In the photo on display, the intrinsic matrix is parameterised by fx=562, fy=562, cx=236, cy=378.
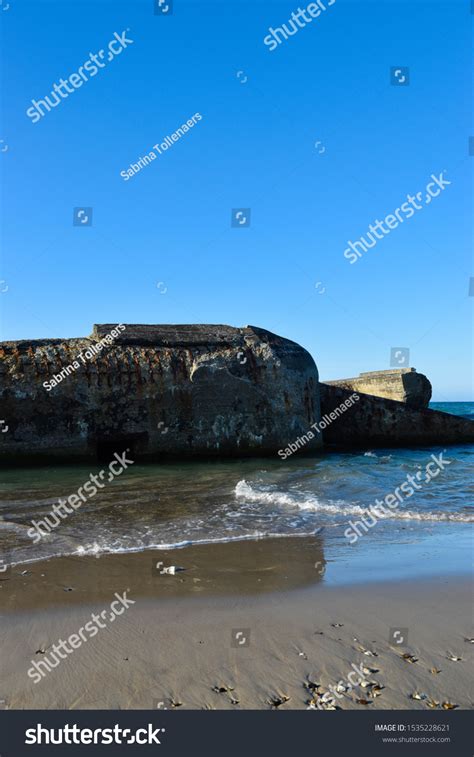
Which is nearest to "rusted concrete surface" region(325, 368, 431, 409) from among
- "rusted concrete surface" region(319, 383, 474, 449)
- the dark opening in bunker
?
"rusted concrete surface" region(319, 383, 474, 449)

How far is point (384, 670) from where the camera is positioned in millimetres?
2613

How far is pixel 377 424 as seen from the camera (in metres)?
13.6

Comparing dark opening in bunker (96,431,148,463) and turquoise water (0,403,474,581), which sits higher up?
dark opening in bunker (96,431,148,463)

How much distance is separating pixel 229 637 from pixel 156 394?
767 centimetres

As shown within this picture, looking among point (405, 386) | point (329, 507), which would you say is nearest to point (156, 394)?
point (329, 507)

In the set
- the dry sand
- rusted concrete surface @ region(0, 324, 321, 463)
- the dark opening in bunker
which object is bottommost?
the dry sand

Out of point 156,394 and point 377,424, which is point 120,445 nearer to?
point 156,394

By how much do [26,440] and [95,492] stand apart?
2860 millimetres

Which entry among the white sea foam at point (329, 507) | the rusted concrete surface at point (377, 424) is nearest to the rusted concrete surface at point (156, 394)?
the rusted concrete surface at point (377, 424)

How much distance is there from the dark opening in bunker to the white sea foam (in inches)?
128

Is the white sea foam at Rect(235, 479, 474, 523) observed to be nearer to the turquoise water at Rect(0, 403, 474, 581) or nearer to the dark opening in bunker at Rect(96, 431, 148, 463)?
the turquoise water at Rect(0, 403, 474, 581)

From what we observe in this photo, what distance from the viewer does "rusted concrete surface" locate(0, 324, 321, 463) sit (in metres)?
9.89
